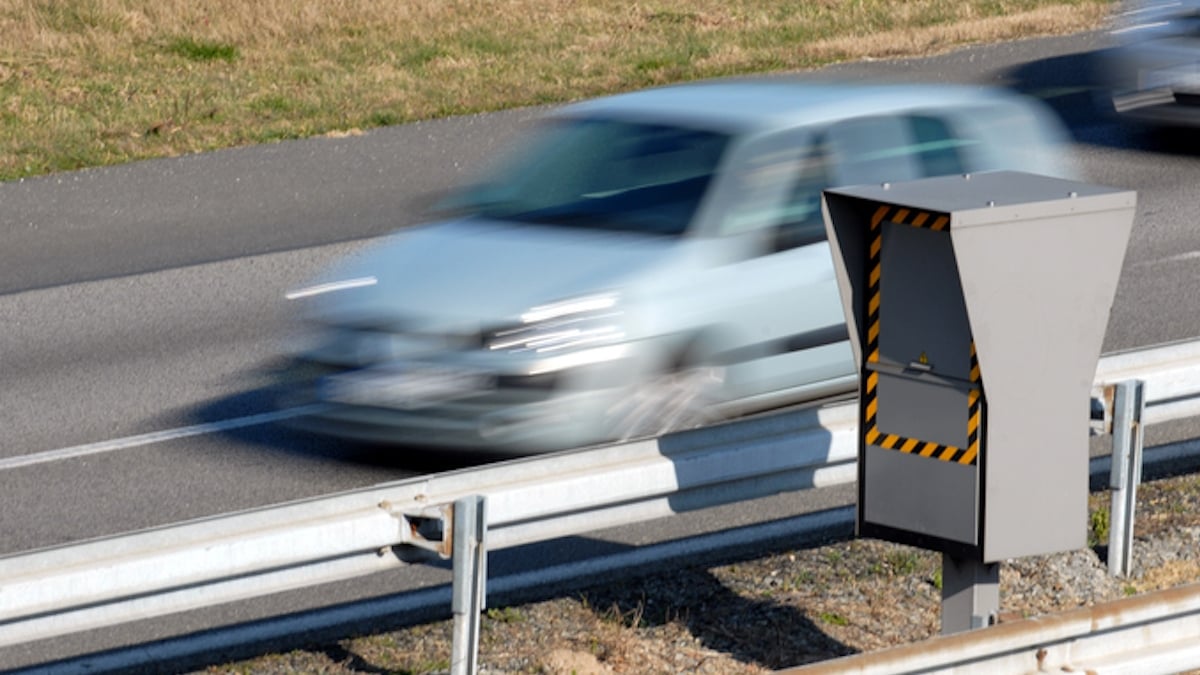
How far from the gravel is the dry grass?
10.3 metres

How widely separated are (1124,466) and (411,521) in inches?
105

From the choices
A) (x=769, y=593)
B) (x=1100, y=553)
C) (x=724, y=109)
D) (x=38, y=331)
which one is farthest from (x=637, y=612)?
(x=38, y=331)

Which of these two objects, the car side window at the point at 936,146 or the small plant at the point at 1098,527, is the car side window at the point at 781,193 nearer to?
the car side window at the point at 936,146

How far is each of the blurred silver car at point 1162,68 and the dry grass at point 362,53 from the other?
4.67 m

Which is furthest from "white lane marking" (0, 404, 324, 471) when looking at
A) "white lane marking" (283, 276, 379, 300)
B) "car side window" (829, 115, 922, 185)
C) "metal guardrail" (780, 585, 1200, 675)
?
"metal guardrail" (780, 585, 1200, 675)

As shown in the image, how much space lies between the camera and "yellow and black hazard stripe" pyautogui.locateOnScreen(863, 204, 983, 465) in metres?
5.54

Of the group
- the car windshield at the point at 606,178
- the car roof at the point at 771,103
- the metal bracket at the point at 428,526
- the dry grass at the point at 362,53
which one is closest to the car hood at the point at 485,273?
the car windshield at the point at 606,178

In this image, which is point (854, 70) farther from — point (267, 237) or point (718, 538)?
point (718, 538)

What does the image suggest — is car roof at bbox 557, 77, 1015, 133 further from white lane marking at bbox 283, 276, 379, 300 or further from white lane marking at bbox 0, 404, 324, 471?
white lane marking at bbox 0, 404, 324, 471

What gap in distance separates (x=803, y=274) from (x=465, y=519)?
11.3 feet

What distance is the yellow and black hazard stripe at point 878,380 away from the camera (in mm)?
5535

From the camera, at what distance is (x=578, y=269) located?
8.34 metres

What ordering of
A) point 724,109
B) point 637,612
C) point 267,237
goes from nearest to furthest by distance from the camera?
point 637,612 → point 724,109 → point 267,237

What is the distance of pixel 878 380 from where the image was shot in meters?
5.79
